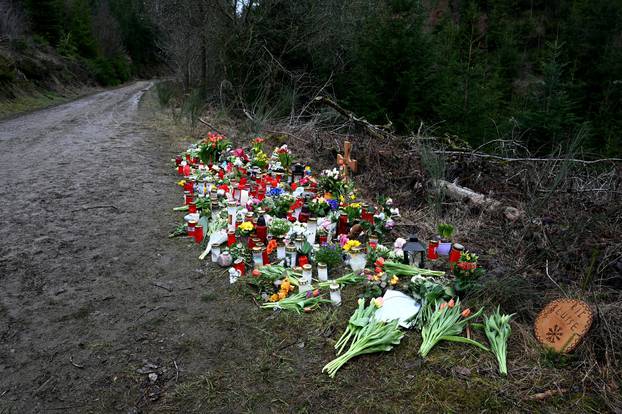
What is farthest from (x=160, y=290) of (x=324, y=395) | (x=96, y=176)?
(x=96, y=176)

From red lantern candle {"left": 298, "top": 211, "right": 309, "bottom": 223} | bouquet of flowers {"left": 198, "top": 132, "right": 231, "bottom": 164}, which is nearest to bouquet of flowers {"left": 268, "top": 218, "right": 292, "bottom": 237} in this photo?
red lantern candle {"left": 298, "top": 211, "right": 309, "bottom": 223}

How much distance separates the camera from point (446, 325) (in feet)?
7.86

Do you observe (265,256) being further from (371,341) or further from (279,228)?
(371,341)

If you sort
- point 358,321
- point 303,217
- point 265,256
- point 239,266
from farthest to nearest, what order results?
point 303,217 < point 265,256 < point 239,266 < point 358,321

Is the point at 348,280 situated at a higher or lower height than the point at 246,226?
lower

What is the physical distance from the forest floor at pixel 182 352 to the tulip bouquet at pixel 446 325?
0.18 ft

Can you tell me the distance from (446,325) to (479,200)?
6.96 feet

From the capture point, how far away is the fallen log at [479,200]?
3.70 metres

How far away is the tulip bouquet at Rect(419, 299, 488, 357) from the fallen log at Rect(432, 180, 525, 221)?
4.77 feet

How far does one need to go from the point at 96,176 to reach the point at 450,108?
739cm

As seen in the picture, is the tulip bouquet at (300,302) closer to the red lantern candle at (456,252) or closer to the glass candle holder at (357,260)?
the glass candle holder at (357,260)

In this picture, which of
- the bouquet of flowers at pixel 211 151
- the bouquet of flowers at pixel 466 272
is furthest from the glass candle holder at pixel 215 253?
the bouquet of flowers at pixel 211 151

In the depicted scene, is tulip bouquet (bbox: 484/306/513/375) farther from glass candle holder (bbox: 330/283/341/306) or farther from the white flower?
the white flower

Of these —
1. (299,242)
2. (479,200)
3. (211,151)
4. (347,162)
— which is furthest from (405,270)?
(211,151)
